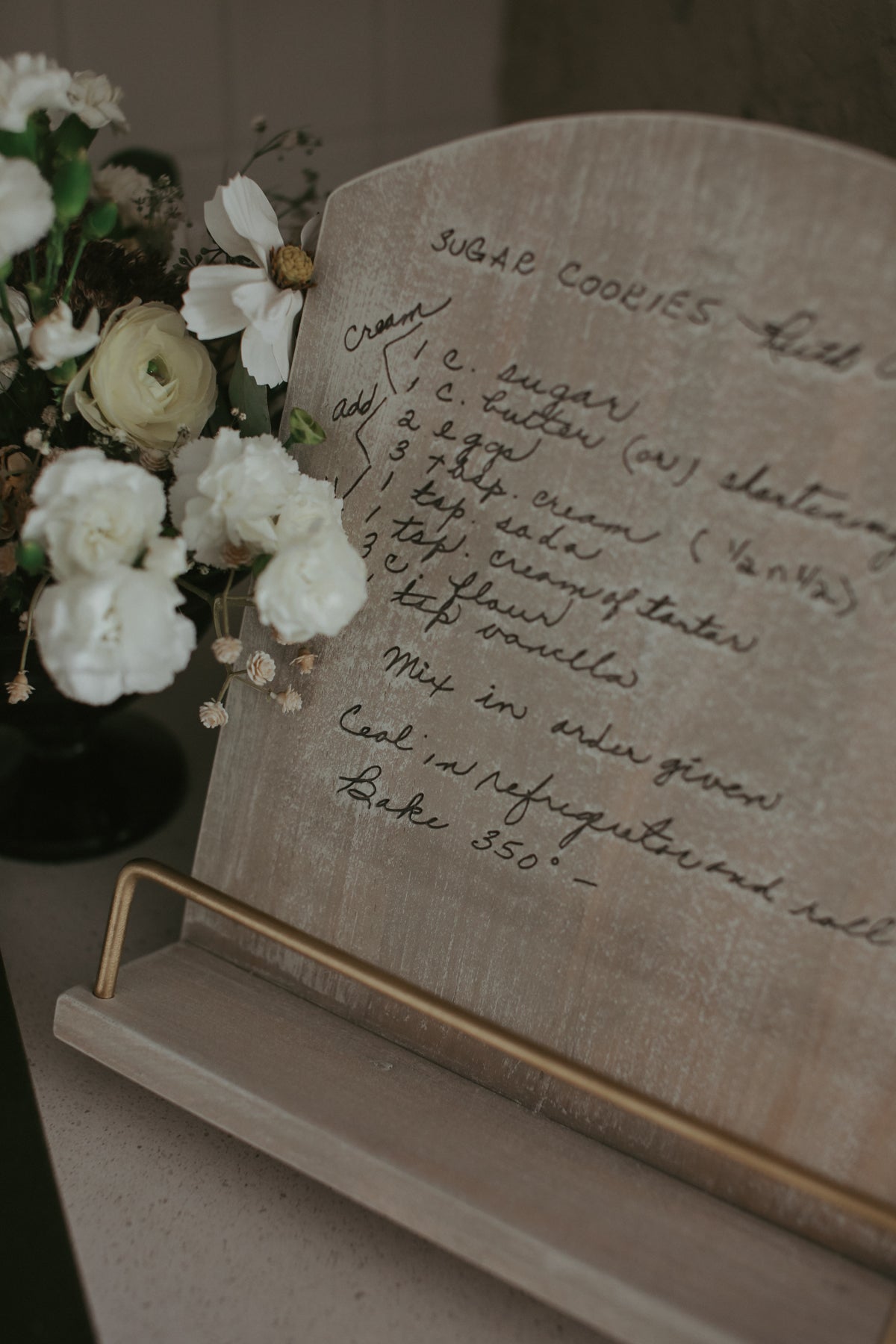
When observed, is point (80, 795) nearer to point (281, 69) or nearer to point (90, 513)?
point (90, 513)

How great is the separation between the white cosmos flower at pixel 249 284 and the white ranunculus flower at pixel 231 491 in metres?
0.05

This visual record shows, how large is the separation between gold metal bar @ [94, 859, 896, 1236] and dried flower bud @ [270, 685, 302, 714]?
0.10 metres

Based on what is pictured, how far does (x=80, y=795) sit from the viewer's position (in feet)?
2.27

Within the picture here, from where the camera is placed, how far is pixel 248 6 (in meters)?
0.96

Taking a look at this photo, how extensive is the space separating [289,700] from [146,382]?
0.56 feet

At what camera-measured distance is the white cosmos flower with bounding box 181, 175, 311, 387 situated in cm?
46

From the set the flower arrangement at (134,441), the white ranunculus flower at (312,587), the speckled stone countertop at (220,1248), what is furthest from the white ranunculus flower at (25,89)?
the speckled stone countertop at (220,1248)

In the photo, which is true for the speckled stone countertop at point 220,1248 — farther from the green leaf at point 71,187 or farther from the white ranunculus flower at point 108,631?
Answer: the green leaf at point 71,187

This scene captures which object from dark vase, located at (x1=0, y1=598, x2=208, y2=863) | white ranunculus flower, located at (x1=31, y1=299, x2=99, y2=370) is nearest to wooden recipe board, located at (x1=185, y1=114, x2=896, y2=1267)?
white ranunculus flower, located at (x1=31, y1=299, x2=99, y2=370)

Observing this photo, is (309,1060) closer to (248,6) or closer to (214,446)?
(214,446)

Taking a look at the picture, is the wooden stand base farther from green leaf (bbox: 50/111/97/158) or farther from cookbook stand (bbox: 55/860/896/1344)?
green leaf (bbox: 50/111/97/158)

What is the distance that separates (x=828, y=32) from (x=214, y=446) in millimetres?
557

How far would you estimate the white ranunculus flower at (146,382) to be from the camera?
0.48 metres

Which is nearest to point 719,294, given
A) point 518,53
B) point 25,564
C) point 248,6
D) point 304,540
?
point 304,540
